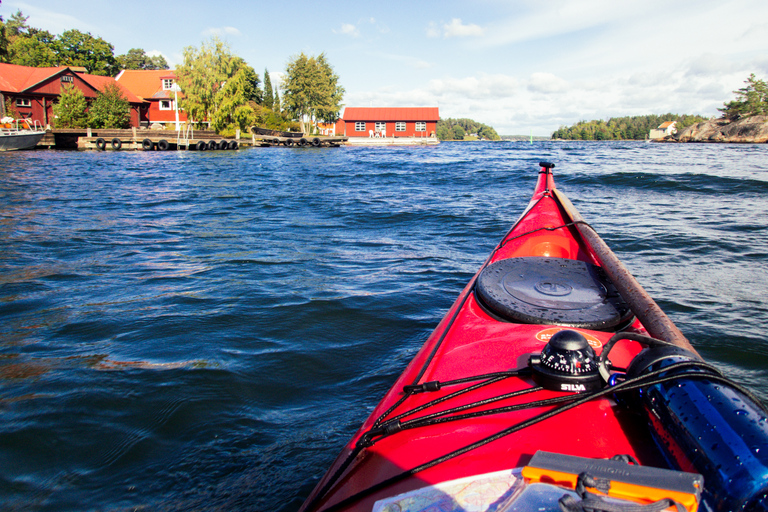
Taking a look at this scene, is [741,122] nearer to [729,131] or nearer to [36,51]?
[729,131]

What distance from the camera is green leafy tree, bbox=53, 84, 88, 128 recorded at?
33.5 metres

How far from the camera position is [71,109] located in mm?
33750

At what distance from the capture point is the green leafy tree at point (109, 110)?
3471cm

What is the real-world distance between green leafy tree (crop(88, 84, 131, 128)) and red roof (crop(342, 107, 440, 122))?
25.5m

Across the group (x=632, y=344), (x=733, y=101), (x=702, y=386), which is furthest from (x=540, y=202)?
(x=733, y=101)

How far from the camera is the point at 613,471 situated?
0.88 metres

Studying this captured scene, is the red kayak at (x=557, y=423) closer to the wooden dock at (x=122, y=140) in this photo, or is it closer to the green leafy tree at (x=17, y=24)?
the wooden dock at (x=122, y=140)

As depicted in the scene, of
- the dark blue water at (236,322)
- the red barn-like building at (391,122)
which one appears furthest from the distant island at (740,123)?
the dark blue water at (236,322)

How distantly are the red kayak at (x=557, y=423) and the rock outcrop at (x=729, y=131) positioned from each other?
200ft

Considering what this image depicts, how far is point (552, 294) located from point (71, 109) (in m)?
41.9

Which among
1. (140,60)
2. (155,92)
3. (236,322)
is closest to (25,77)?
(155,92)

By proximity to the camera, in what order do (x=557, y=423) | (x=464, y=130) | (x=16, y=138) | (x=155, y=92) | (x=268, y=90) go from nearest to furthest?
(x=557, y=423) → (x=16, y=138) → (x=155, y=92) → (x=268, y=90) → (x=464, y=130)

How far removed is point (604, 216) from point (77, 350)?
8.52 metres

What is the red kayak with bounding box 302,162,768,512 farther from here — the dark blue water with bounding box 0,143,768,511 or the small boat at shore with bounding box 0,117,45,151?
the small boat at shore with bounding box 0,117,45,151
